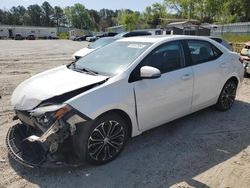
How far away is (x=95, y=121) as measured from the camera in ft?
11.6

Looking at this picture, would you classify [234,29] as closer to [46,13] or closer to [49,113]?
[49,113]

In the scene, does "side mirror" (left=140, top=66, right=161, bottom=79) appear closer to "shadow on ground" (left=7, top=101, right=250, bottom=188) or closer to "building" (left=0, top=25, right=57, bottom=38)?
"shadow on ground" (left=7, top=101, right=250, bottom=188)

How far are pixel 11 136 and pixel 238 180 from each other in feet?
9.99

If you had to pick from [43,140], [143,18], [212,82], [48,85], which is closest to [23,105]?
[48,85]

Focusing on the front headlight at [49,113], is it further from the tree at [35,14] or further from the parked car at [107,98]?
the tree at [35,14]

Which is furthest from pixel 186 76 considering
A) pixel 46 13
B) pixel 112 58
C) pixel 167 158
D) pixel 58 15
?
pixel 58 15

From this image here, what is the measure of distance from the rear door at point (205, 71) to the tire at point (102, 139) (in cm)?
167

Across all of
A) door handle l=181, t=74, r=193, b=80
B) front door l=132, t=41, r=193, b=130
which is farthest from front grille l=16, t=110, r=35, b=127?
door handle l=181, t=74, r=193, b=80

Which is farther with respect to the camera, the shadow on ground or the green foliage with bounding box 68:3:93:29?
the green foliage with bounding box 68:3:93:29

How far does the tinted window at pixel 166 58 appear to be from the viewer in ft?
14.1

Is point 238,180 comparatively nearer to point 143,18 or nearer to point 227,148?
point 227,148

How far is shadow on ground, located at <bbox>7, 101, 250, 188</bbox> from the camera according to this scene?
346 cm

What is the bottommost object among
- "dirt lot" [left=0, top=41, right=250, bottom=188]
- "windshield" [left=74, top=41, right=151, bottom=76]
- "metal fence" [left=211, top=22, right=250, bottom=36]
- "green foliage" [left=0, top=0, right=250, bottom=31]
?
"dirt lot" [left=0, top=41, right=250, bottom=188]

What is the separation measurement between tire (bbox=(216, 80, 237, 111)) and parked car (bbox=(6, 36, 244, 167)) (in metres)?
0.63
